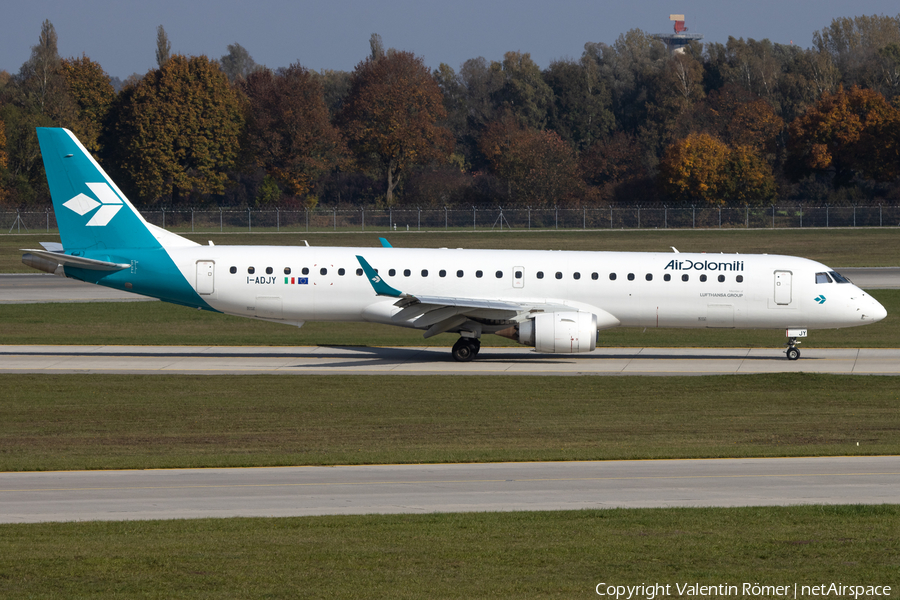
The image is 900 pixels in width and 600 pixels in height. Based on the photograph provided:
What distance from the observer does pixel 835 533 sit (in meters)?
12.2

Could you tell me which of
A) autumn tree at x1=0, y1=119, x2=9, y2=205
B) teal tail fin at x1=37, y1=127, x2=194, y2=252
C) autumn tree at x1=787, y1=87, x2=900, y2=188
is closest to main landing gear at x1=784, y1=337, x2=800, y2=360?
teal tail fin at x1=37, y1=127, x2=194, y2=252

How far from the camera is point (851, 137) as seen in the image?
3814 inches

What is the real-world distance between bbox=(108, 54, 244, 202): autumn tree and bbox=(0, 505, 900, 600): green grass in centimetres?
9443

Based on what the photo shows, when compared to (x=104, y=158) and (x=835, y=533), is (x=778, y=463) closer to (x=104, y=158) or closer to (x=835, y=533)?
(x=835, y=533)

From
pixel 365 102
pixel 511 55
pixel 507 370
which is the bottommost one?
pixel 507 370

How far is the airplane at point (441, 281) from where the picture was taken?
103 feet

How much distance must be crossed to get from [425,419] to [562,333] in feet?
29.7

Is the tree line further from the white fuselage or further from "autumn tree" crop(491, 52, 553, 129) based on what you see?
the white fuselage

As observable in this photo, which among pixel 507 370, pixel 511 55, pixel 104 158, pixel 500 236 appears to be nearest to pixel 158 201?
pixel 104 158

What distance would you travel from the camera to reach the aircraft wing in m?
30.0

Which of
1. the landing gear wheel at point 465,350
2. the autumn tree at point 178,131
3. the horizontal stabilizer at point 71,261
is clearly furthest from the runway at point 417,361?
the autumn tree at point 178,131

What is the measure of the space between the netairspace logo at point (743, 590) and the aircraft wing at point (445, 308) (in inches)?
787

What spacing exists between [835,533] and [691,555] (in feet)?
7.16

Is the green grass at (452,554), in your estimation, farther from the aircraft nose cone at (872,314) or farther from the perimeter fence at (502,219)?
the perimeter fence at (502,219)
